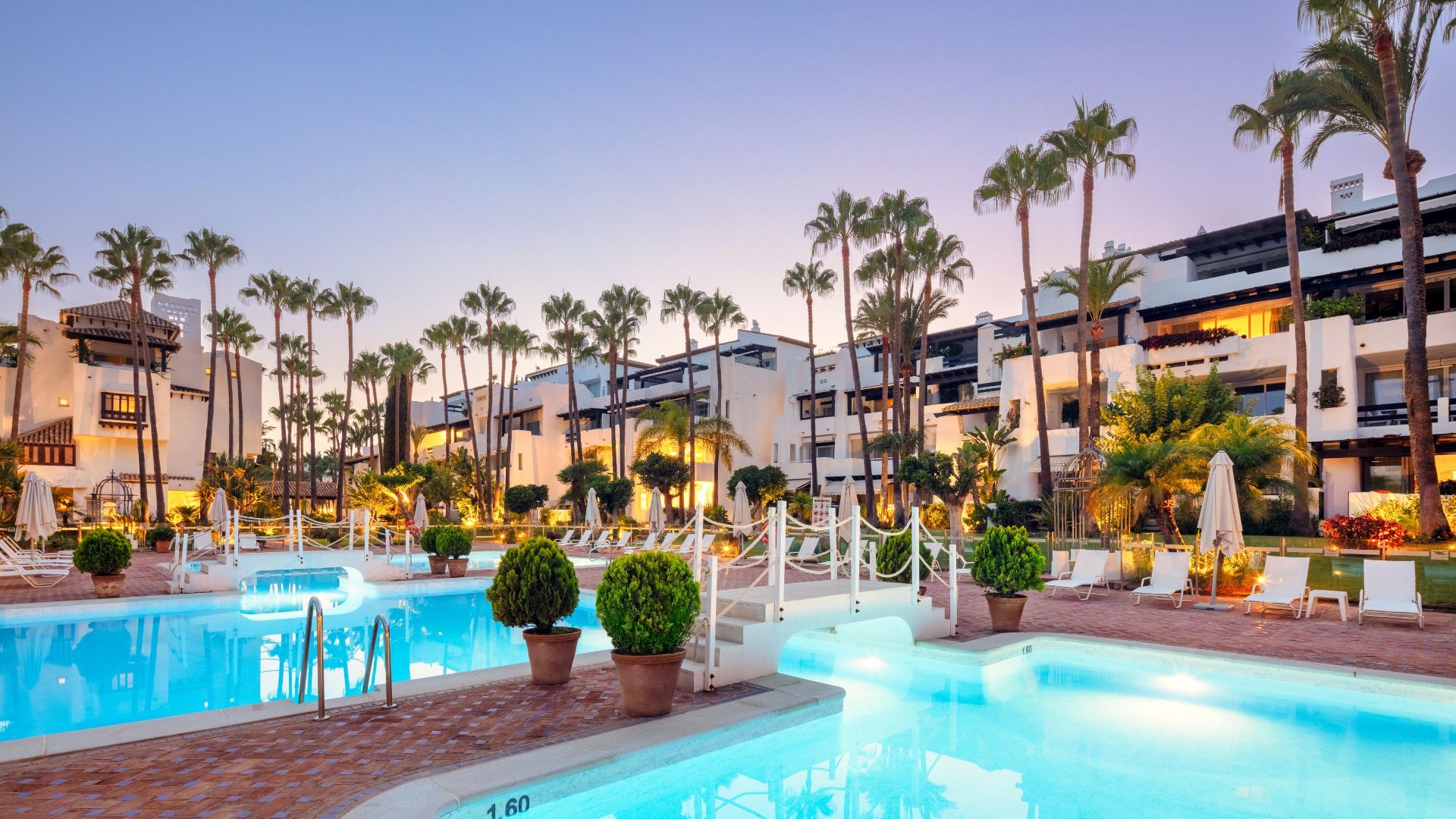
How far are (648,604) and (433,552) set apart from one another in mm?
14184

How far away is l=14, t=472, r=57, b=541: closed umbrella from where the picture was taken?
1794 cm

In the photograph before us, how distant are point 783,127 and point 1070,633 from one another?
15.0 metres

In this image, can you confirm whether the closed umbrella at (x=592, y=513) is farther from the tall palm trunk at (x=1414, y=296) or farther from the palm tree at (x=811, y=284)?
the tall palm trunk at (x=1414, y=296)

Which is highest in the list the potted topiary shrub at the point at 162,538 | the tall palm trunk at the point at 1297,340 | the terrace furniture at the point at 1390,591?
the tall palm trunk at the point at 1297,340

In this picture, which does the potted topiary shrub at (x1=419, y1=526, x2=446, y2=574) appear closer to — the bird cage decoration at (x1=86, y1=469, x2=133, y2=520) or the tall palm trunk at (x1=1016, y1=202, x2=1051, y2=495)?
the tall palm trunk at (x1=1016, y1=202, x2=1051, y2=495)

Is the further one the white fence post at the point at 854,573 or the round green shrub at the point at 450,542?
the round green shrub at the point at 450,542

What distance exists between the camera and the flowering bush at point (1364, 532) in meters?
15.4

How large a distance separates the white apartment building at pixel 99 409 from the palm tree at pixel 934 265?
34.7 metres

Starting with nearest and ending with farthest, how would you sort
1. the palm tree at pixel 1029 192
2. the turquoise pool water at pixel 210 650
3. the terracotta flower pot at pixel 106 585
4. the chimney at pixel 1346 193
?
the turquoise pool water at pixel 210 650
the terracotta flower pot at pixel 106 585
the palm tree at pixel 1029 192
the chimney at pixel 1346 193

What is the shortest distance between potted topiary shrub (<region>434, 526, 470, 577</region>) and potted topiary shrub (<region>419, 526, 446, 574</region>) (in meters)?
0.09

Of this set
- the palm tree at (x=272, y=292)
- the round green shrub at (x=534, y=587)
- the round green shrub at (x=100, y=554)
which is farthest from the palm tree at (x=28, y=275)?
the round green shrub at (x=534, y=587)

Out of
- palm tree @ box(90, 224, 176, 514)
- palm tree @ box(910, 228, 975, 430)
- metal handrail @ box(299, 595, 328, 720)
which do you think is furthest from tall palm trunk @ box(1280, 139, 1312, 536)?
palm tree @ box(90, 224, 176, 514)

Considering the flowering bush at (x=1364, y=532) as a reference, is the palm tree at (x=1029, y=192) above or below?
above

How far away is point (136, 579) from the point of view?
1703 cm
